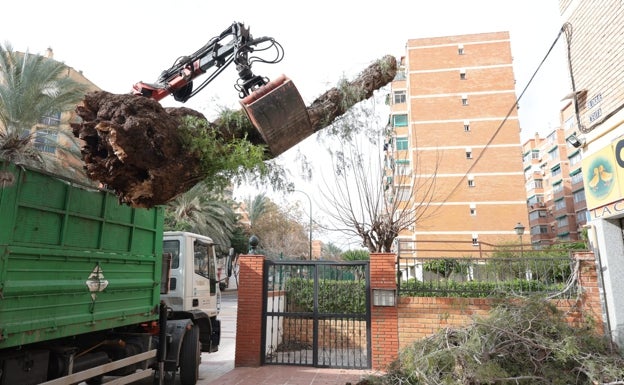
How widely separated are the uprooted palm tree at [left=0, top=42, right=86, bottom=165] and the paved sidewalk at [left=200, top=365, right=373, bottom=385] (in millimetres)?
9632

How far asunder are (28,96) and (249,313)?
35.6ft

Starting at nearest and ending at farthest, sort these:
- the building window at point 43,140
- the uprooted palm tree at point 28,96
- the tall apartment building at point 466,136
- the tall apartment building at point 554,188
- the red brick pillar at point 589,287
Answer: the red brick pillar at point 589,287 → the uprooted palm tree at point 28,96 → the building window at point 43,140 → the tall apartment building at point 466,136 → the tall apartment building at point 554,188

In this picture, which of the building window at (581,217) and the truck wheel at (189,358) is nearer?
the truck wheel at (189,358)

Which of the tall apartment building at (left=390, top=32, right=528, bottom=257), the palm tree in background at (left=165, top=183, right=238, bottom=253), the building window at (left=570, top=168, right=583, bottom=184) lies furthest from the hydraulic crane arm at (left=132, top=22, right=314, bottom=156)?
the building window at (left=570, top=168, right=583, bottom=184)

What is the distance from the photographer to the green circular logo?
6473 mm

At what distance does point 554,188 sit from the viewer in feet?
189

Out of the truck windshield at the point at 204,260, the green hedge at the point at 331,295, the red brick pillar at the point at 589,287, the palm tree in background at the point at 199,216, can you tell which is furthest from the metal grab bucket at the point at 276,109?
the palm tree in background at the point at 199,216

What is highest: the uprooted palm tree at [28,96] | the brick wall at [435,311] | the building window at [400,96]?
the building window at [400,96]

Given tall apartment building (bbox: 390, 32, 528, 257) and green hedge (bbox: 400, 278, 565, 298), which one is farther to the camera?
tall apartment building (bbox: 390, 32, 528, 257)

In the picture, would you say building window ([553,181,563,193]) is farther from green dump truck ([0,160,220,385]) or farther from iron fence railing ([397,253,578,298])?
green dump truck ([0,160,220,385])

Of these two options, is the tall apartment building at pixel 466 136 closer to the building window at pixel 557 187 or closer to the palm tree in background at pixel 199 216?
the palm tree in background at pixel 199 216

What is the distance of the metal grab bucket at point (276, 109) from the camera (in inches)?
159

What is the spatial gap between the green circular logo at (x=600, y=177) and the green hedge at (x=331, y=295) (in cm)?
467

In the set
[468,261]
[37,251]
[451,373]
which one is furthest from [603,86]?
[37,251]
